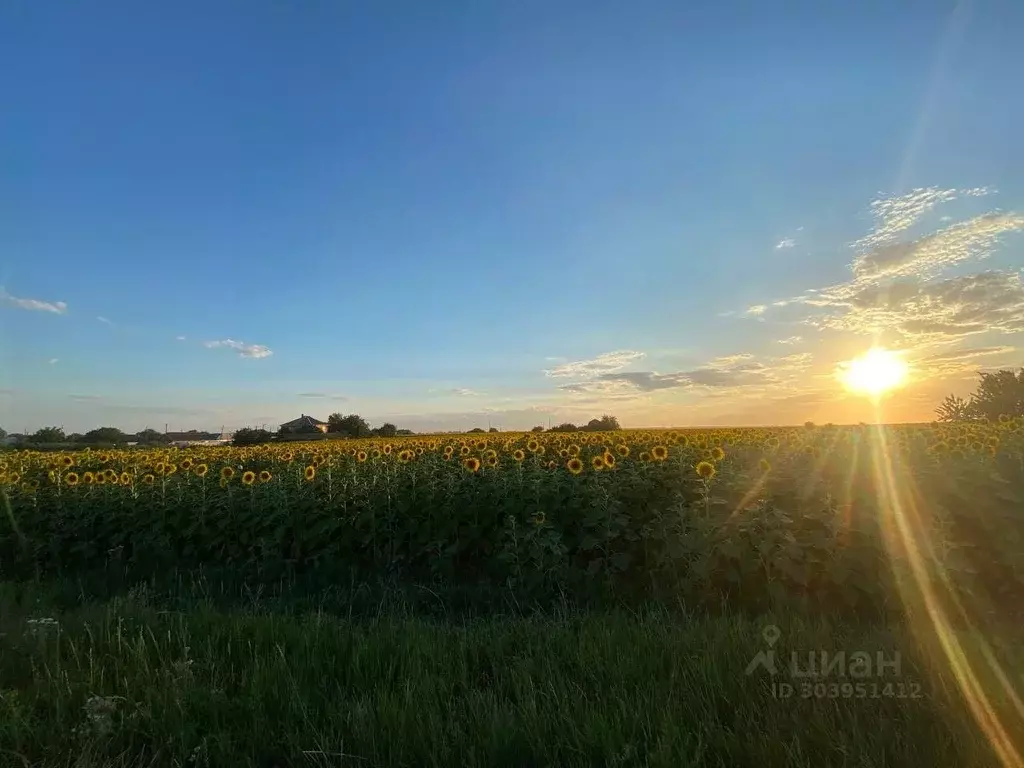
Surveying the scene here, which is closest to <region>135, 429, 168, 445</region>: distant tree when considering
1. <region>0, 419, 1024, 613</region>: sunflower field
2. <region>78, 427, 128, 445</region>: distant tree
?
<region>78, 427, 128, 445</region>: distant tree

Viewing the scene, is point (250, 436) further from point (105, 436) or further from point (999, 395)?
point (999, 395)

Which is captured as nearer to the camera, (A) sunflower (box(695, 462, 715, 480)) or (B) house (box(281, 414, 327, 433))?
(A) sunflower (box(695, 462, 715, 480))

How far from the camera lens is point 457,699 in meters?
3.04

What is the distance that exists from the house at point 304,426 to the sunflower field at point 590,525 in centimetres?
3795

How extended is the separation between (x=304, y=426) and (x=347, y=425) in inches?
125

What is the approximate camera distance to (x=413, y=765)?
256cm

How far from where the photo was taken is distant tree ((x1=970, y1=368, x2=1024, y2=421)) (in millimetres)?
33500

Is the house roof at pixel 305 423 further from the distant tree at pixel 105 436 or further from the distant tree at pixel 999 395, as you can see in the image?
the distant tree at pixel 999 395

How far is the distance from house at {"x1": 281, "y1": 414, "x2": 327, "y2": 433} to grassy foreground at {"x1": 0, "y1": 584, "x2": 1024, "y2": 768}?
142 feet

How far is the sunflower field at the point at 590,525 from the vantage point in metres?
4.88

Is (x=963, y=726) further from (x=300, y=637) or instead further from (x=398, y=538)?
(x=398, y=538)

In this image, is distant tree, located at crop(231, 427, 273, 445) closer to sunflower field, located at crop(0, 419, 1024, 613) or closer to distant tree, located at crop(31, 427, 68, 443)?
distant tree, located at crop(31, 427, 68, 443)

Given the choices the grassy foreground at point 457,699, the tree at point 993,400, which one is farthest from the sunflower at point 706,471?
the tree at point 993,400

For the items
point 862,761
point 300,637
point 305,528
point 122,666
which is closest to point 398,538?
point 305,528
